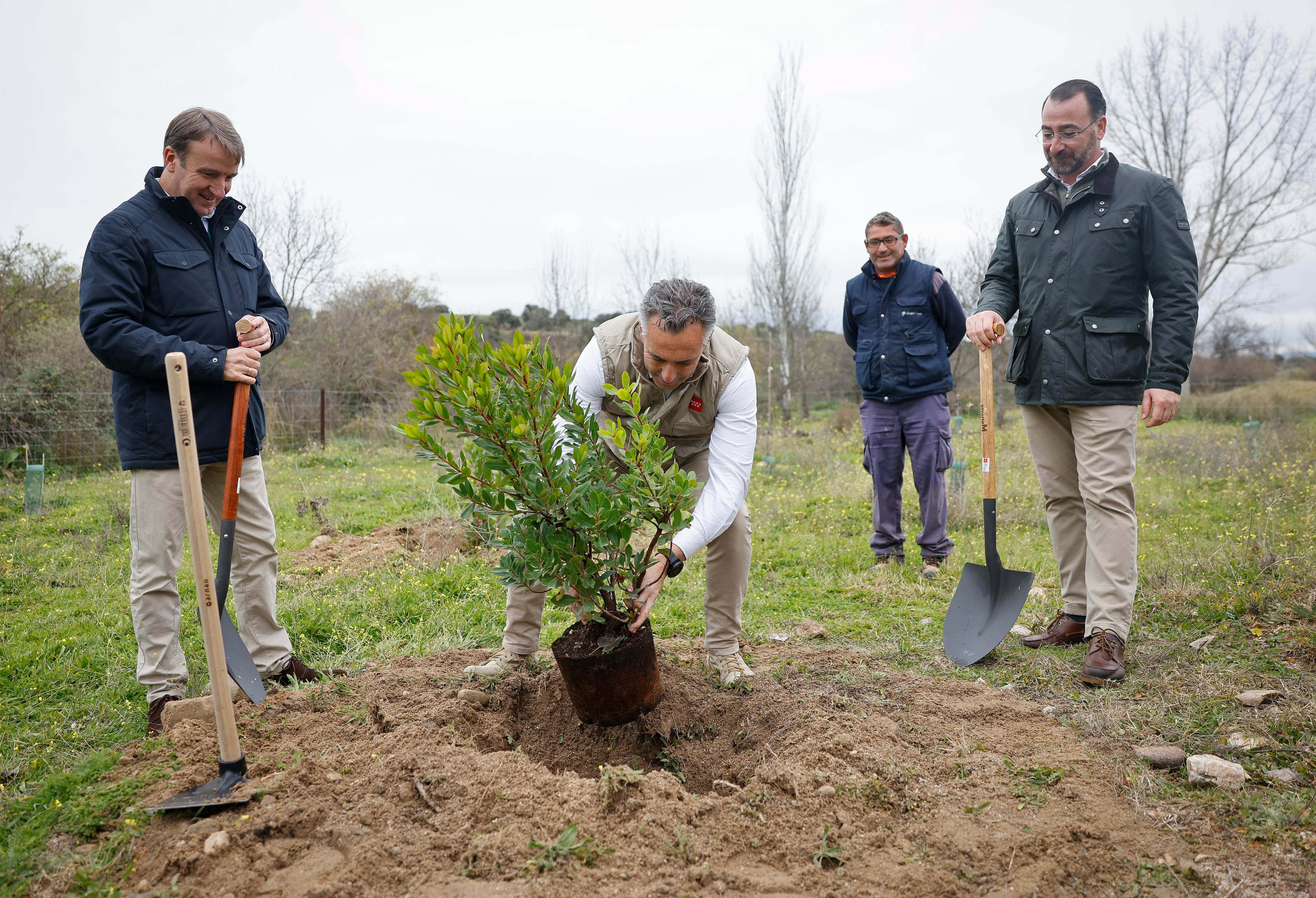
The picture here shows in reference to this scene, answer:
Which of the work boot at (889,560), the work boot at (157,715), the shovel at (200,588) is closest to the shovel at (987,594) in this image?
→ the work boot at (889,560)

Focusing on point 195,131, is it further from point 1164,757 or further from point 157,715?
point 1164,757

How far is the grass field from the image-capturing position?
2279 millimetres

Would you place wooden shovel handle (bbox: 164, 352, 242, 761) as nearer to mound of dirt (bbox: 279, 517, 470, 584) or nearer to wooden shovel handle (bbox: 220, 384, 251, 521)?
wooden shovel handle (bbox: 220, 384, 251, 521)

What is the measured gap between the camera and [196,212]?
2951 millimetres

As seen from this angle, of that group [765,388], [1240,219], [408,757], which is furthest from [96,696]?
[1240,219]

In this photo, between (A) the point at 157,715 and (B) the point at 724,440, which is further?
(B) the point at 724,440

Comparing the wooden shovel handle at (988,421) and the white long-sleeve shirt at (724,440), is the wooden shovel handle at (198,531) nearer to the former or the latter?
the white long-sleeve shirt at (724,440)

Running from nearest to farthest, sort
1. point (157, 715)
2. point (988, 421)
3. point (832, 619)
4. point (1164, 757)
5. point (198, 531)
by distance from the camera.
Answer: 1. point (198, 531)
2. point (1164, 757)
3. point (157, 715)
4. point (988, 421)
5. point (832, 619)

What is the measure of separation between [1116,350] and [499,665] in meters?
2.96

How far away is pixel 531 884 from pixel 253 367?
2.10m

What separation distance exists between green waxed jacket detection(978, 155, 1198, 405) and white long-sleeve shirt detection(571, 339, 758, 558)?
1270 millimetres

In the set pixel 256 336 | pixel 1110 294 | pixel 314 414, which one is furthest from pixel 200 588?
pixel 314 414

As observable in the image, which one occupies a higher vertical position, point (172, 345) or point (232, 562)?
point (172, 345)

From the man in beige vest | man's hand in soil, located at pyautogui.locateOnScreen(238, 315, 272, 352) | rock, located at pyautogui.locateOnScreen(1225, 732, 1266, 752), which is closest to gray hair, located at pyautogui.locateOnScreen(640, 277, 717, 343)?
→ the man in beige vest
